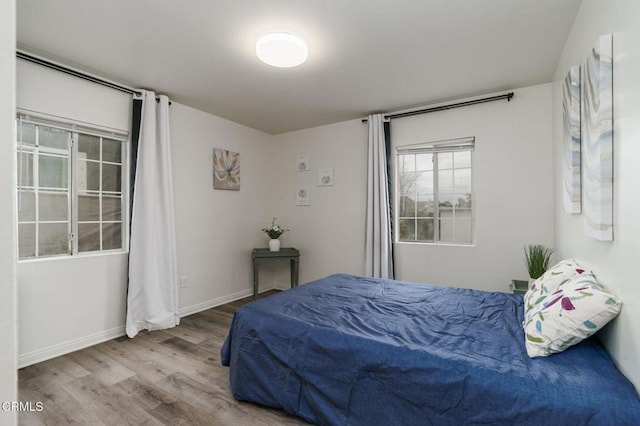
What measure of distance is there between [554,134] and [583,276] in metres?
1.90

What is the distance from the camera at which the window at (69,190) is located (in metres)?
2.52

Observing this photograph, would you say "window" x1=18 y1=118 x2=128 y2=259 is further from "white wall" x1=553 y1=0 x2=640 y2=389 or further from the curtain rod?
"white wall" x1=553 y1=0 x2=640 y2=389

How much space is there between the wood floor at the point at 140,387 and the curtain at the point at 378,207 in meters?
1.97

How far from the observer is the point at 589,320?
1.33 metres

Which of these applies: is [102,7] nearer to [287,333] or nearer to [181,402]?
[287,333]

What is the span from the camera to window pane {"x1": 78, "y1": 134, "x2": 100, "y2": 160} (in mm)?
2854

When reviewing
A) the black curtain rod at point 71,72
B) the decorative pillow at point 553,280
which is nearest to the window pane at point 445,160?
the decorative pillow at point 553,280

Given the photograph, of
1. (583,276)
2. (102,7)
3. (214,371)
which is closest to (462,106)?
(583,276)

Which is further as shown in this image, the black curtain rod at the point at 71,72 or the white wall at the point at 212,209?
the white wall at the point at 212,209

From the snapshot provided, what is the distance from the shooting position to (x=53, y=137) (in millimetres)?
2674

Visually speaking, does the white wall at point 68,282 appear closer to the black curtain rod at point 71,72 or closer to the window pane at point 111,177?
the black curtain rod at point 71,72

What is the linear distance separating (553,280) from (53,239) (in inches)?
150

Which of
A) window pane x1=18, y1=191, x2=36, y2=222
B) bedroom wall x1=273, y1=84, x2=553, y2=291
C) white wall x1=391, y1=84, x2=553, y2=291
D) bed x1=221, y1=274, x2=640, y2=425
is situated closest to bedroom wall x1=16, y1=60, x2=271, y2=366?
window pane x1=18, y1=191, x2=36, y2=222

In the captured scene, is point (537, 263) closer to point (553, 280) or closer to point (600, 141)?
point (553, 280)
